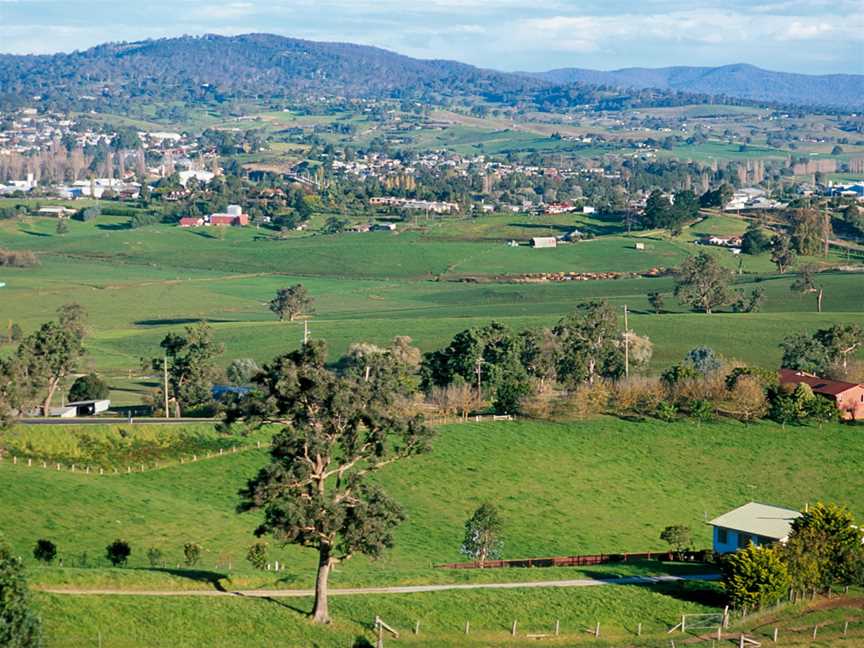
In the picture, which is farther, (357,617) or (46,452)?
(46,452)

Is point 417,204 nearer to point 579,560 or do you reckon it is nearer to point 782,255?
point 782,255

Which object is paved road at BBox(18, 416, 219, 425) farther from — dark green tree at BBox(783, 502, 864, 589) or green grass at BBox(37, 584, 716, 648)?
dark green tree at BBox(783, 502, 864, 589)

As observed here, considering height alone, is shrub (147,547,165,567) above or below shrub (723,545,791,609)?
below

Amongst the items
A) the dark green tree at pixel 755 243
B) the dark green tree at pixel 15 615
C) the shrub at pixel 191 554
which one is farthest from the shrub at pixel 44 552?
the dark green tree at pixel 755 243

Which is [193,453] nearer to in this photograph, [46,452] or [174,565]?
[46,452]

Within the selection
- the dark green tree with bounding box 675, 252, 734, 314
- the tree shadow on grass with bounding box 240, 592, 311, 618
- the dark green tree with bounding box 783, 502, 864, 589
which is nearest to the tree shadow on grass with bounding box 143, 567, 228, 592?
the tree shadow on grass with bounding box 240, 592, 311, 618

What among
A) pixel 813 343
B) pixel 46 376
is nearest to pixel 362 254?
pixel 813 343

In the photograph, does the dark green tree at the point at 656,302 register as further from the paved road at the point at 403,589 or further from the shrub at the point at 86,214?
the shrub at the point at 86,214
